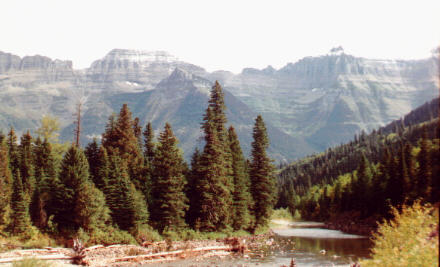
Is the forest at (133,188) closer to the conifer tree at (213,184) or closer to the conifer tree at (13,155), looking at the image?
the conifer tree at (213,184)

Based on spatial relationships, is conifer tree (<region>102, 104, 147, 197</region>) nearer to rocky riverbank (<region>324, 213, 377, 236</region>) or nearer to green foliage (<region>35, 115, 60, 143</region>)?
green foliage (<region>35, 115, 60, 143</region>)

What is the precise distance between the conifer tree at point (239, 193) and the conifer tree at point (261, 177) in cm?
395

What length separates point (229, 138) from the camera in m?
89.6

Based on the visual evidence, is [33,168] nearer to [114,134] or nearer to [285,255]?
[114,134]

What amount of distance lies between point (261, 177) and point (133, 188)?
33727 millimetres

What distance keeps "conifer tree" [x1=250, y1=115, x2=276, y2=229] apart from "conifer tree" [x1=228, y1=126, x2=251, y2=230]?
13.0ft

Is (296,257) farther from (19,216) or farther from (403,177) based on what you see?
(403,177)

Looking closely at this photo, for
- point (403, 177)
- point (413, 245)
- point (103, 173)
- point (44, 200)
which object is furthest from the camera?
point (403, 177)

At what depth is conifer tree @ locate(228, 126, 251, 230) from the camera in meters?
83.5

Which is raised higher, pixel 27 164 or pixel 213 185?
pixel 27 164

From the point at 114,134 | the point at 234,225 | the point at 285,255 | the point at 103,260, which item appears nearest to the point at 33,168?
the point at 114,134

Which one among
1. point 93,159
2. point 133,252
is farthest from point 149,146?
point 133,252

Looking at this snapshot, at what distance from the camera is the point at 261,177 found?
9256 cm

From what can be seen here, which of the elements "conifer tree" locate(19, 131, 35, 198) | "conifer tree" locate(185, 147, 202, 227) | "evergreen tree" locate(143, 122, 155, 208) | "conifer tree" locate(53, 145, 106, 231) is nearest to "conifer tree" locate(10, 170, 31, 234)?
"conifer tree" locate(53, 145, 106, 231)
